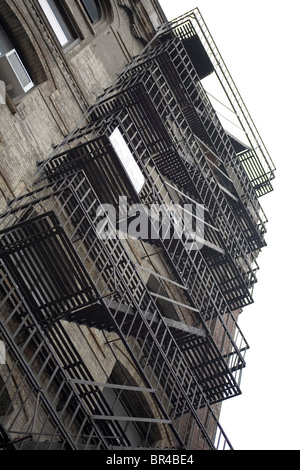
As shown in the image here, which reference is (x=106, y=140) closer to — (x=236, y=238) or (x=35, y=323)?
(x=35, y=323)

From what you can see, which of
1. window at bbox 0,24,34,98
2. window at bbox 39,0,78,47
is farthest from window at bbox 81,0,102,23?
window at bbox 0,24,34,98

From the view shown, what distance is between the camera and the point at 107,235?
37.2 feet

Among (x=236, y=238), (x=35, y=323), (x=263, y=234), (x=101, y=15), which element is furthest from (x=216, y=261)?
(x=35, y=323)

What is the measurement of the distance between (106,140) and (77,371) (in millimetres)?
4344

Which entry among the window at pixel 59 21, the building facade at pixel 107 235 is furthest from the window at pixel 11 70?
the window at pixel 59 21

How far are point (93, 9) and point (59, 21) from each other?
7.21 feet

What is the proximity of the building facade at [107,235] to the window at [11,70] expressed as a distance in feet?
0.09

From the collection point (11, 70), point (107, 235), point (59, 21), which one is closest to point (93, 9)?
point (59, 21)

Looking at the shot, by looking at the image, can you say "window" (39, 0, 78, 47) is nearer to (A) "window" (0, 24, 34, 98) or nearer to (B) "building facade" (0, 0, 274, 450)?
(B) "building facade" (0, 0, 274, 450)

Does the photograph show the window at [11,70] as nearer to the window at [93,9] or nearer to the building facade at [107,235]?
the building facade at [107,235]

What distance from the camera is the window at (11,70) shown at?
1147cm

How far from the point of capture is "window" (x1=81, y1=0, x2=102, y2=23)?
1570cm

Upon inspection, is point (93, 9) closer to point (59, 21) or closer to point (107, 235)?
point (59, 21)

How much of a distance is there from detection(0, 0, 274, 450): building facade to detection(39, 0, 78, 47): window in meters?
0.05
